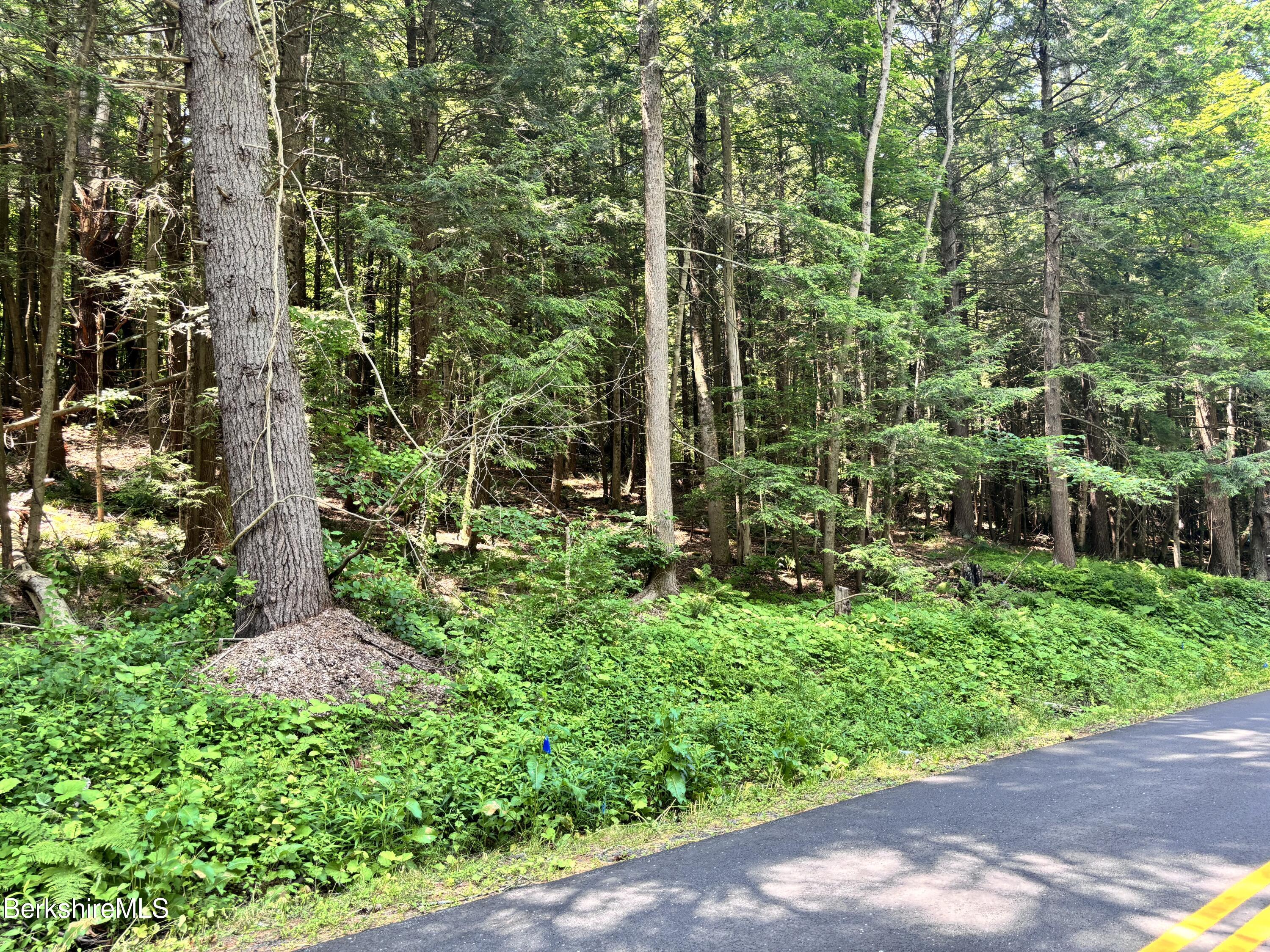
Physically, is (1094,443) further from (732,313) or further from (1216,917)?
(1216,917)

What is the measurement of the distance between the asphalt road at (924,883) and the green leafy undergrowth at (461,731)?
863 millimetres

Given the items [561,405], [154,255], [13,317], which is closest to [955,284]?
[561,405]

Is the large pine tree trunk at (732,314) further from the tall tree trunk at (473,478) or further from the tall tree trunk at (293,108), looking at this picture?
the tall tree trunk at (293,108)

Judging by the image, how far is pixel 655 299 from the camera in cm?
1193

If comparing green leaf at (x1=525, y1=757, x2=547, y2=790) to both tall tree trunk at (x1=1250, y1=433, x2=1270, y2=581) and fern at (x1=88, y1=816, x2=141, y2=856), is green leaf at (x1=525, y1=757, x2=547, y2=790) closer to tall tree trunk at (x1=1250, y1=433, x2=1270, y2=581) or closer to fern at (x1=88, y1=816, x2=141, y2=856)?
fern at (x1=88, y1=816, x2=141, y2=856)

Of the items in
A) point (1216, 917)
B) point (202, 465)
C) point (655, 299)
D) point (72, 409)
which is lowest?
point (1216, 917)

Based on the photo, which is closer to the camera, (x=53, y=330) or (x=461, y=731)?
(x=461, y=731)

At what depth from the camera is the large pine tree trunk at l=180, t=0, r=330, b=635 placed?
6082mm

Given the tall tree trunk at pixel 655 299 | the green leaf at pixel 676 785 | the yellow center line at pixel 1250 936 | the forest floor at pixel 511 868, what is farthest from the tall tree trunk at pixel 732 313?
the yellow center line at pixel 1250 936

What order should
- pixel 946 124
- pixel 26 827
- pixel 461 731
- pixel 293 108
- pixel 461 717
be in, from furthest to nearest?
pixel 946 124
pixel 293 108
pixel 461 717
pixel 461 731
pixel 26 827

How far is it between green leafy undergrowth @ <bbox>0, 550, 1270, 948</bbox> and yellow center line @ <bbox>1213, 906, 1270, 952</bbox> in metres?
2.93

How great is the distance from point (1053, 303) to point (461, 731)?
20.6 m

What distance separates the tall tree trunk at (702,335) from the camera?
16125mm

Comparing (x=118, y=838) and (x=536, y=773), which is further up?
(x=118, y=838)
